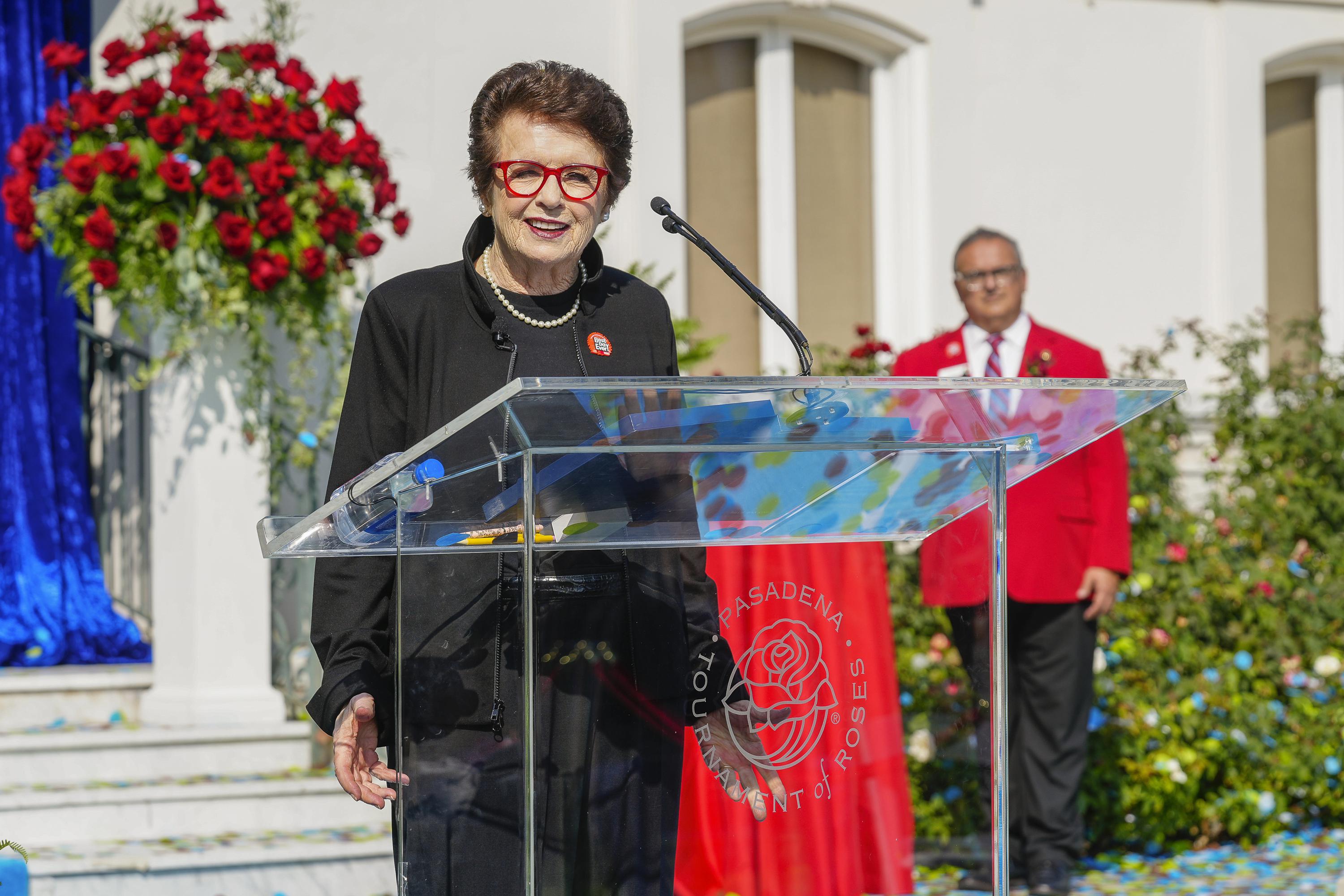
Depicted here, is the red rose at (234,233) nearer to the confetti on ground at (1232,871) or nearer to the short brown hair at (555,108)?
the short brown hair at (555,108)

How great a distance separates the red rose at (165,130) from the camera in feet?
14.8

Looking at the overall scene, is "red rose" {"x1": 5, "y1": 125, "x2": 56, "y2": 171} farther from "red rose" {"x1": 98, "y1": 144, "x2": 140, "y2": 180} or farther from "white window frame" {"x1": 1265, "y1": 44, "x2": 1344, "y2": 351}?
"white window frame" {"x1": 1265, "y1": 44, "x2": 1344, "y2": 351}

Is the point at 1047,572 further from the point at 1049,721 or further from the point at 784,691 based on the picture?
the point at 784,691

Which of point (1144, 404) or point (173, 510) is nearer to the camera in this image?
point (1144, 404)

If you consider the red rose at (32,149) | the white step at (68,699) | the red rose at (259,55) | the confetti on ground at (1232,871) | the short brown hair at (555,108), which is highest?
the red rose at (259,55)

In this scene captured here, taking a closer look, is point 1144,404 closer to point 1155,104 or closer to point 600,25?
point 600,25

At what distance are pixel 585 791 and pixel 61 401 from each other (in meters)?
4.50

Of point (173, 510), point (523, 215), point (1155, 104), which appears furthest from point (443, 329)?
point (1155, 104)

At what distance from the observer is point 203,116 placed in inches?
180

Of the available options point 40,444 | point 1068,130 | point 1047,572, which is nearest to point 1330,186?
point 1068,130

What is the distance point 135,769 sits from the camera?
446 centimetres

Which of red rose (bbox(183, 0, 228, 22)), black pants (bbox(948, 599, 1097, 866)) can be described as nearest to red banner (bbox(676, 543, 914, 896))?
black pants (bbox(948, 599, 1097, 866))

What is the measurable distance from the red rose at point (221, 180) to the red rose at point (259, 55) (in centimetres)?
39

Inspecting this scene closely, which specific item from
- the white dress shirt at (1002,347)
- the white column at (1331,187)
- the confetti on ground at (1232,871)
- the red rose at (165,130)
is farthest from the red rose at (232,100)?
the white column at (1331,187)
